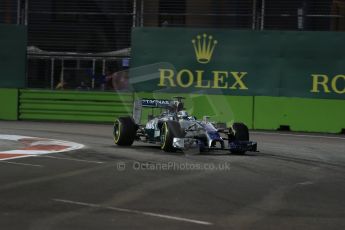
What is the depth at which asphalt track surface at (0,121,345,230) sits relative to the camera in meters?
6.52

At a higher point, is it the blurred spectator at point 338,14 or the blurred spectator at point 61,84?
the blurred spectator at point 338,14

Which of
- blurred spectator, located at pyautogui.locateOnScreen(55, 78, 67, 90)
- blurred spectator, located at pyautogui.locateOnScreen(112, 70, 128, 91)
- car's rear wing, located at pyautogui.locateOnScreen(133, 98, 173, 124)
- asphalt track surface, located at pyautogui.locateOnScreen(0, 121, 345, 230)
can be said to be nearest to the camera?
asphalt track surface, located at pyautogui.locateOnScreen(0, 121, 345, 230)

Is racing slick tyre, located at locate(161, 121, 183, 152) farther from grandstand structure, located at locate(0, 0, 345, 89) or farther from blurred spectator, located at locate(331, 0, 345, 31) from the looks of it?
blurred spectator, located at locate(331, 0, 345, 31)

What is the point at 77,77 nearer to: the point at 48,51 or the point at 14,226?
the point at 48,51

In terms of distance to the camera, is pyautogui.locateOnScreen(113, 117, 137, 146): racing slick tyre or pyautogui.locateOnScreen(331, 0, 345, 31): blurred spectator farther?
pyautogui.locateOnScreen(331, 0, 345, 31): blurred spectator

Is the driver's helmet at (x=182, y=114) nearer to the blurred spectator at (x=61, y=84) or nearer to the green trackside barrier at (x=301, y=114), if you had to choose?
the green trackside barrier at (x=301, y=114)

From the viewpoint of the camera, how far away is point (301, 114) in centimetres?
2028

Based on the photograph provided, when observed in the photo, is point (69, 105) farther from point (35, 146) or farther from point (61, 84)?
point (35, 146)

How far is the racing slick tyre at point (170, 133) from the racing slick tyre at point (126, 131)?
1166 millimetres

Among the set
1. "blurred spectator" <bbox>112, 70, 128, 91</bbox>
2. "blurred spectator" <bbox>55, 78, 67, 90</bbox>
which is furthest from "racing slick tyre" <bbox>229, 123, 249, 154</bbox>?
"blurred spectator" <bbox>55, 78, 67, 90</bbox>

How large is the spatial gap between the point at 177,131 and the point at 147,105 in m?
1.76

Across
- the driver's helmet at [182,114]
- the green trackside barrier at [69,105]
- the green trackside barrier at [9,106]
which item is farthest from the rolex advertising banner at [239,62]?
the driver's helmet at [182,114]

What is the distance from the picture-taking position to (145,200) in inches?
297

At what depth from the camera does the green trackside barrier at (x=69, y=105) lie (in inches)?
856
